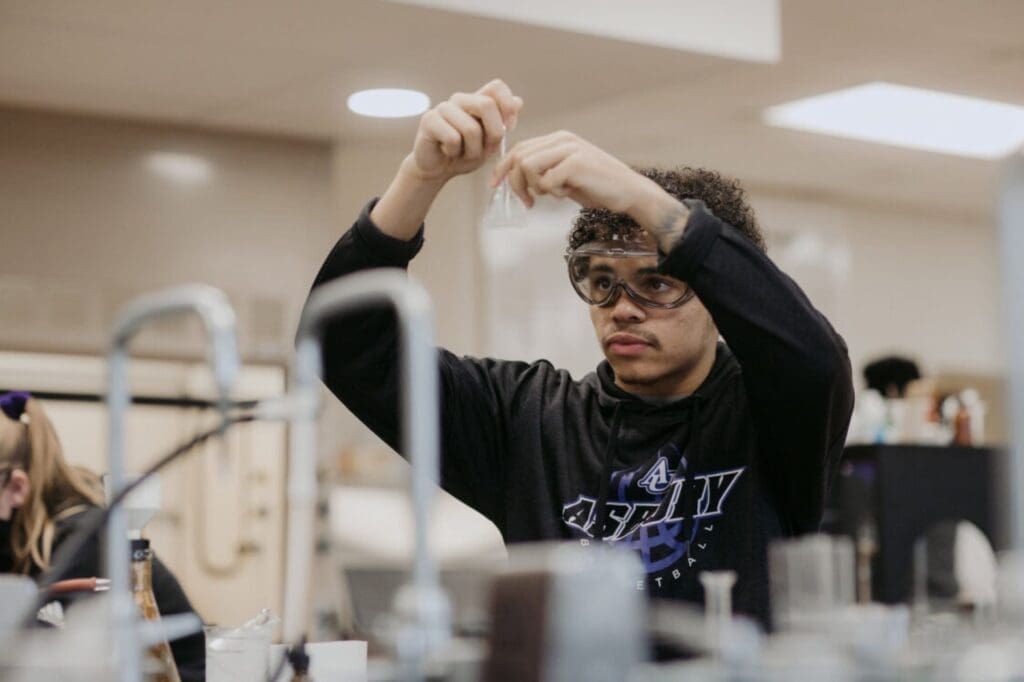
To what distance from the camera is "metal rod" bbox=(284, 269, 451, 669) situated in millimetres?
723

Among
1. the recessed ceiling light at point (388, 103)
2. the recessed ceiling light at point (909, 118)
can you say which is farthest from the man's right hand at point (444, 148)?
the recessed ceiling light at point (909, 118)

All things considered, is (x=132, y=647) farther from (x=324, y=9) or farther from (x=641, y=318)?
(x=324, y=9)

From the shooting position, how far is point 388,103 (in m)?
3.93

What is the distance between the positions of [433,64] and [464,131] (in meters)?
2.20

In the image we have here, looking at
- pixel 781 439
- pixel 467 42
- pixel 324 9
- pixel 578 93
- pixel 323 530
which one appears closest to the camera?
pixel 323 530

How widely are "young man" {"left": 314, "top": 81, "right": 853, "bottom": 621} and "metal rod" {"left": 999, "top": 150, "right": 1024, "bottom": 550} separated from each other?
1.89 ft

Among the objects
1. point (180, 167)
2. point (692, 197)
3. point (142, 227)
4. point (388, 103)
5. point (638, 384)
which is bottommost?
point (638, 384)

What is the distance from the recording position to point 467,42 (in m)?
3.41

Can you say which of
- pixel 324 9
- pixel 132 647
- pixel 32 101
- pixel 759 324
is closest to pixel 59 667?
pixel 132 647

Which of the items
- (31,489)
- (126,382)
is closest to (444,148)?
(126,382)

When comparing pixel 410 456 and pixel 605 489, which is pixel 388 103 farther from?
pixel 410 456

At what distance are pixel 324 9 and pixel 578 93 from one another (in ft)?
2.96

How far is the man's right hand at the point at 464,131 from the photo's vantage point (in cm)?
145

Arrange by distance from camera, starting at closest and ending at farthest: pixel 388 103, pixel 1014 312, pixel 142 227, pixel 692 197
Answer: pixel 1014 312, pixel 692 197, pixel 388 103, pixel 142 227
